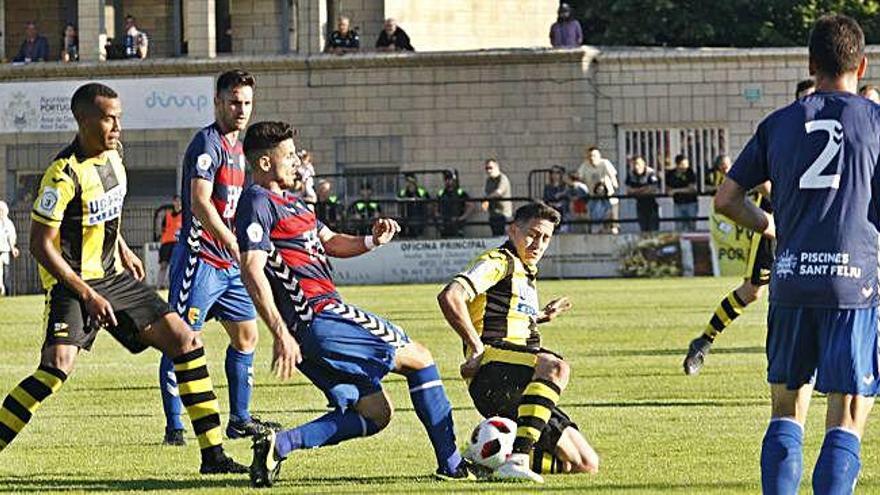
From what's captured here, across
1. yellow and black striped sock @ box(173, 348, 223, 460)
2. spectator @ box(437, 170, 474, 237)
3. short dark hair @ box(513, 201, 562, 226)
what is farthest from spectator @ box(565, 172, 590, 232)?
yellow and black striped sock @ box(173, 348, 223, 460)

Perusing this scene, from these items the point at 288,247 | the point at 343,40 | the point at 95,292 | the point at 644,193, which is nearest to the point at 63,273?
the point at 95,292

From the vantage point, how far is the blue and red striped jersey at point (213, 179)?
12039 millimetres

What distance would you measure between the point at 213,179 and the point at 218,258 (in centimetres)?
63

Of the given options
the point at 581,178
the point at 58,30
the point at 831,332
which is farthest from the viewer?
the point at 58,30

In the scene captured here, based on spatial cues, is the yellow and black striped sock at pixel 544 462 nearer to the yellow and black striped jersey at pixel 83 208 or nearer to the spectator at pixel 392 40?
the yellow and black striped jersey at pixel 83 208

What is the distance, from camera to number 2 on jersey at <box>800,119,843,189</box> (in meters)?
7.99

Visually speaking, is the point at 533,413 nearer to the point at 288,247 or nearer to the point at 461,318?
the point at 461,318

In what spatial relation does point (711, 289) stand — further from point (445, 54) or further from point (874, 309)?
point (874, 309)

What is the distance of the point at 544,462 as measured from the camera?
1072 centimetres

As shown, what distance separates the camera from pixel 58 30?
168ft

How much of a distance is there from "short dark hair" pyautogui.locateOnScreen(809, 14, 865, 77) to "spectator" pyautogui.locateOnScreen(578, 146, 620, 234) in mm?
32468

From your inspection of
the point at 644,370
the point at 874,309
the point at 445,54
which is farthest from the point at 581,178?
the point at 874,309

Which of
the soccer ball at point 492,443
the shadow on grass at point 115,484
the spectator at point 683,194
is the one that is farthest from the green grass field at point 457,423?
the spectator at point 683,194

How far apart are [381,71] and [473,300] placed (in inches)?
1394
